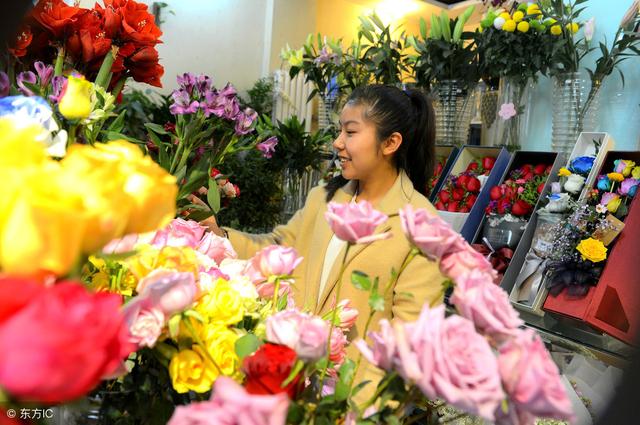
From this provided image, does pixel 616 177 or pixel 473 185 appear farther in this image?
pixel 473 185

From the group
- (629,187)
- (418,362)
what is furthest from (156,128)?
(629,187)

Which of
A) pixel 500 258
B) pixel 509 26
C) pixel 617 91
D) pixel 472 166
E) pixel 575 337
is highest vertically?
pixel 509 26

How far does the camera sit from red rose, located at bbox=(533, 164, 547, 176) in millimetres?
1947

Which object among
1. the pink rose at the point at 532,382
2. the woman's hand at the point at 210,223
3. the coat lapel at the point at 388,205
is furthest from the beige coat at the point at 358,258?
the pink rose at the point at 532,382

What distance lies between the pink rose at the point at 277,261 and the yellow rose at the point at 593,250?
124 cm

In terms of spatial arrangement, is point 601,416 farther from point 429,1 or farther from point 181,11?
point 429,1

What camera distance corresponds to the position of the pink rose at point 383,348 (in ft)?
1.11

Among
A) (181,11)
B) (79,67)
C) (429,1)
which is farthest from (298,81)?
(79,67)

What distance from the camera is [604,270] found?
1505 mm

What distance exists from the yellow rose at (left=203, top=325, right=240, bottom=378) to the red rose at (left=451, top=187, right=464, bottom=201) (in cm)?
181

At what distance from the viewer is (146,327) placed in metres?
0.39

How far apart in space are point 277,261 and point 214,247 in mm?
104

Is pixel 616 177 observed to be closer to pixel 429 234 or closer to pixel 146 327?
pixel 429 234

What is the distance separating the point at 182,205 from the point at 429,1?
5.10 m
